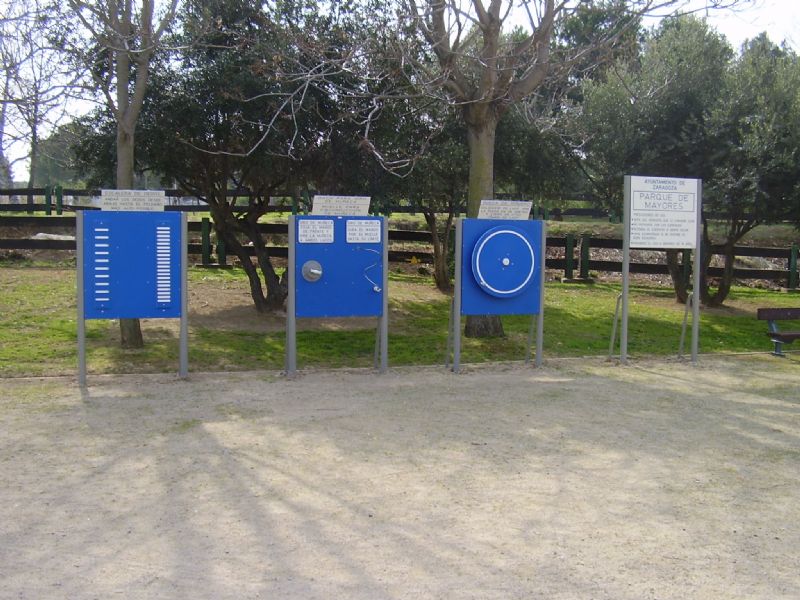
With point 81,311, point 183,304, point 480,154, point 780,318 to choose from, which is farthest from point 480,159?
point 81,311

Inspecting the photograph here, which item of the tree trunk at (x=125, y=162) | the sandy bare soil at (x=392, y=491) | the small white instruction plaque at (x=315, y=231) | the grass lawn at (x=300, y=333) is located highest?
the tree trunk at (x=125, y=162)

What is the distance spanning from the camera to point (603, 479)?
5.51 meters

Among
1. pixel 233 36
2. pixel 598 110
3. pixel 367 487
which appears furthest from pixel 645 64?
pixel 367 487

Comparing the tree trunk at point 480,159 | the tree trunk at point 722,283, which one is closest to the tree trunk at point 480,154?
the tree trunk at point 480,159

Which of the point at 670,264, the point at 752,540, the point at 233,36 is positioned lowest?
the point at 752,540

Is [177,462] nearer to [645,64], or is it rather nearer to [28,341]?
[28,341]

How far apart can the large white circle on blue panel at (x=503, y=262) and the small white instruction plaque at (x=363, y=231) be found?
45.4 inches

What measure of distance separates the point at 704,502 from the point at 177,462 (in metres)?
3.43

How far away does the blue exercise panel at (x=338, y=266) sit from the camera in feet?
28.6

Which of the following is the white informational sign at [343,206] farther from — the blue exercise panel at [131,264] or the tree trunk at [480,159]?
the tree trunk at [480,159]

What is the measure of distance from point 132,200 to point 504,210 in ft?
13.2

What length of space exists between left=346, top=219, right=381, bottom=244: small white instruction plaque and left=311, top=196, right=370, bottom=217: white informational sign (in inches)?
3.4

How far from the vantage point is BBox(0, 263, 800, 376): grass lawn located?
31.7 ft

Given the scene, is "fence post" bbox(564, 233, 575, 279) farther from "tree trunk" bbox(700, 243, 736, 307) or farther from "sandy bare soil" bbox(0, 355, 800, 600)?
"sandy bare soil" bbox(0, 355, 800, 600)
